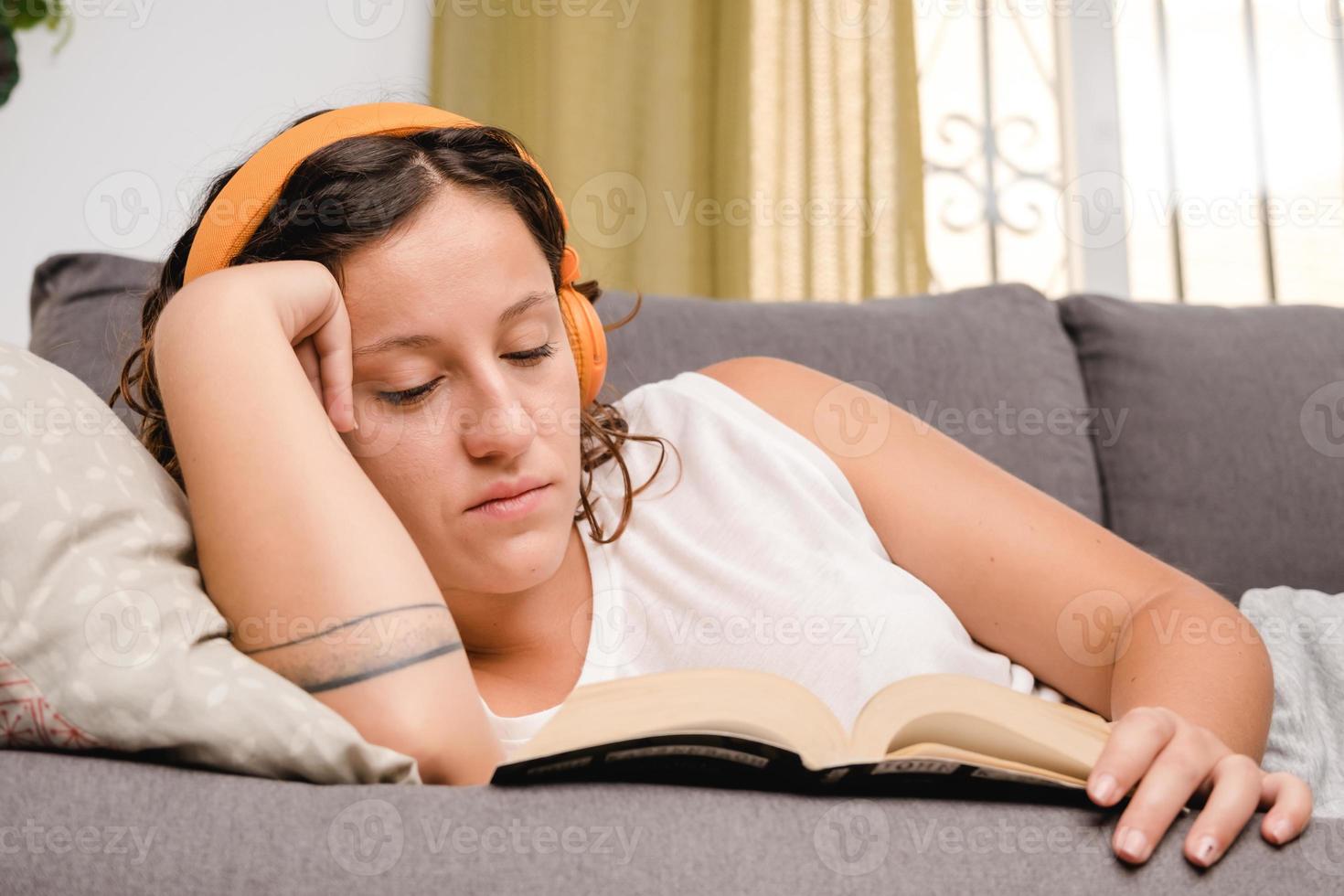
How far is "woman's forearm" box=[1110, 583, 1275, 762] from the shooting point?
792 millimetres

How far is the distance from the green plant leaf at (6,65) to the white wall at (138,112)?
0.01m

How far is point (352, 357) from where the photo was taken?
36.2 inches

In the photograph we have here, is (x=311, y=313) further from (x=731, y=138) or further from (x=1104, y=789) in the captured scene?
(x=731, y=138)

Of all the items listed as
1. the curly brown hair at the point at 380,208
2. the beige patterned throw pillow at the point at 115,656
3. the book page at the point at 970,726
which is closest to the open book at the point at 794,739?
the book page at the point at 970,726

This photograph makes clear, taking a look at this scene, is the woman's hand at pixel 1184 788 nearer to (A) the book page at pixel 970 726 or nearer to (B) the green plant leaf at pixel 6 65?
(A) the book page at pixel 970 726

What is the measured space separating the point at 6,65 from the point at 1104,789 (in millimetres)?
2334

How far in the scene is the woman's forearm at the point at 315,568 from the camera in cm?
71

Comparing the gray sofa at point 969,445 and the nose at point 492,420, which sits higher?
the nose at point 492,420

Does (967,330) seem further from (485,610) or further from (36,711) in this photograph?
(36,711)

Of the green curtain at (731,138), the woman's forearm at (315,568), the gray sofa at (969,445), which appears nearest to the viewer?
the gray sofa at (969,445)

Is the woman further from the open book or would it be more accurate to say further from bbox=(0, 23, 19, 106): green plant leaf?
bbox=(0, 23, 19, 106): green plant leaf

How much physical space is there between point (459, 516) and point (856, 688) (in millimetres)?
379

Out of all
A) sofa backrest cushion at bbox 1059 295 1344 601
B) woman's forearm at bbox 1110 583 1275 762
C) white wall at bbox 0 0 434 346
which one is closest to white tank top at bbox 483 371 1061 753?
woman's forearm at bbox 1110 583 1275 762

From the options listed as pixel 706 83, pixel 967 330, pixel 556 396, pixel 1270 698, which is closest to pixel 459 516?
pixel 556 396
